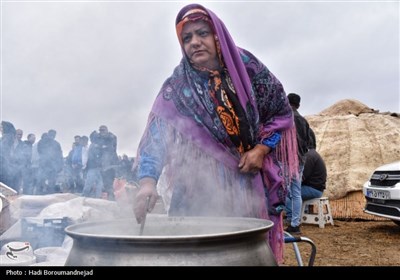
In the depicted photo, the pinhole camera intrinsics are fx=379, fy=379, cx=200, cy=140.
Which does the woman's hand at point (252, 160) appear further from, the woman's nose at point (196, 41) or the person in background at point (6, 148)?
the person in background at point (6, 148)

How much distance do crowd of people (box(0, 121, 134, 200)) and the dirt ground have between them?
2.64m

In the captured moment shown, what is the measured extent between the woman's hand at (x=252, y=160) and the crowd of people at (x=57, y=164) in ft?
7.99

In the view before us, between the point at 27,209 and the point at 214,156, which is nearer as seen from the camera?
the point at 214,156

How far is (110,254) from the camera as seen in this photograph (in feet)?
4.02

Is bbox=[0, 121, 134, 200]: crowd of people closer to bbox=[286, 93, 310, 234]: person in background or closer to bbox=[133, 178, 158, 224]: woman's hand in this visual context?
bbox=[133, 178, 158, 224]: woman's hand

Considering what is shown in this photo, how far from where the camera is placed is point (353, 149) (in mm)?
9289

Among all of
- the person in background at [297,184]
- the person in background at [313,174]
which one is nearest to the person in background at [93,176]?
the person in background at [297,184]

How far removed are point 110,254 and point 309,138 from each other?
552 centimetres

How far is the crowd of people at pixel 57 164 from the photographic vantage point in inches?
180

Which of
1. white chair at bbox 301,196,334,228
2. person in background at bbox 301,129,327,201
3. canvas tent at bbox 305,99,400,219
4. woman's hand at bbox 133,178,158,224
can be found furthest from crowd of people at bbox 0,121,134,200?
canvas tent at bbox 305,99,400,219
